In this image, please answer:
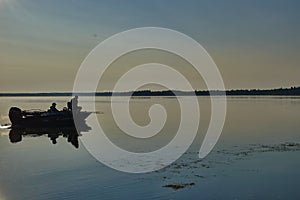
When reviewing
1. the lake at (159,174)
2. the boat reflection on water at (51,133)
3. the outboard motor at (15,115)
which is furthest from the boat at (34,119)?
the lake at (159,174)

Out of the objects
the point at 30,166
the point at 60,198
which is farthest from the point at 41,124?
the point at 60,198

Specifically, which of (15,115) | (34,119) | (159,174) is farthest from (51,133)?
(159,174)

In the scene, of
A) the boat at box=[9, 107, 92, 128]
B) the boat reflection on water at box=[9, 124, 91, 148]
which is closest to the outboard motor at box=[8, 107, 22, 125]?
the boat at box=[9, 107, 92, 128]

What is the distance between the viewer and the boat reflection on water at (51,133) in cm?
3738

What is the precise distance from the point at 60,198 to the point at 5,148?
1697cm

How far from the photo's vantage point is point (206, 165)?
75.8 ft

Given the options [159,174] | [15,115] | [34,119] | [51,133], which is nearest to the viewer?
[159,174]

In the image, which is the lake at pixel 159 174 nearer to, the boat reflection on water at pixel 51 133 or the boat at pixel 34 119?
the boat reflection on water at pixel 51 133

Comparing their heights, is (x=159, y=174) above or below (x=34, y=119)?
below

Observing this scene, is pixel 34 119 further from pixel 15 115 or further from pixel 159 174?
pixel 159 174

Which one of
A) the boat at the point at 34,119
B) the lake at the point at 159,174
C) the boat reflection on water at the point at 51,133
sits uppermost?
the boat at the point at 34,119

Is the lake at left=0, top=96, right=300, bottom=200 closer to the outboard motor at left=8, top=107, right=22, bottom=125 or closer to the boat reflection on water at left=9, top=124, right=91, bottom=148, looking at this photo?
the boat reflection on water at left=9, top=124, right=91, bottom=148

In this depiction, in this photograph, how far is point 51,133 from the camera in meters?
42.9

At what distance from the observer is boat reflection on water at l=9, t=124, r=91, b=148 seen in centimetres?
3738
